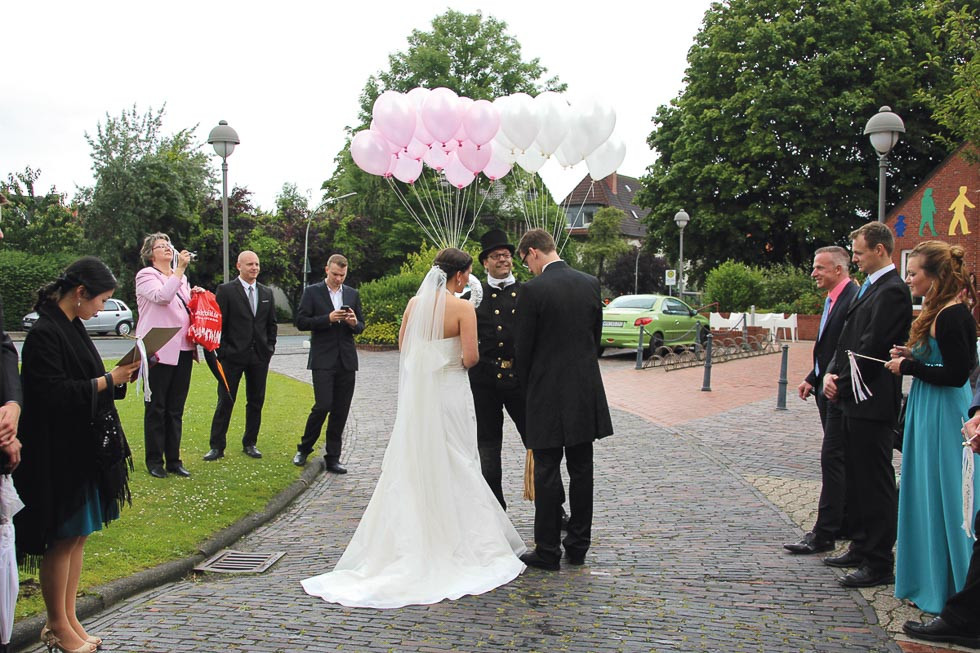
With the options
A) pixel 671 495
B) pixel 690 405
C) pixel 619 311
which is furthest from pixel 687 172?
pixel 671 495

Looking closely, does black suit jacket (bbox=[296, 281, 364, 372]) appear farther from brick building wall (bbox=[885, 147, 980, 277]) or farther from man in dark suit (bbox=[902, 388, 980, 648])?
brick building wall (bbox=[885, 147, 980, 277])

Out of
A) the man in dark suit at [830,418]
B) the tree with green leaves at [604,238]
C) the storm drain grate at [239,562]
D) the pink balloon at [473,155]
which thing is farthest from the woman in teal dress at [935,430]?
the tree with green leaves at [604,238]

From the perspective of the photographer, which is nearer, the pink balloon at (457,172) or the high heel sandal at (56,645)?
the high heel sandal at (56,645)

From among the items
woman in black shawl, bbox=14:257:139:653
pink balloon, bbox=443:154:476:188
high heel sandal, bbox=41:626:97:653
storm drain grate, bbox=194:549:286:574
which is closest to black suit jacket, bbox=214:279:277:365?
storm drain grate, bbox=194:549:286:574

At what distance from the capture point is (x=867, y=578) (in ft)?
15.5

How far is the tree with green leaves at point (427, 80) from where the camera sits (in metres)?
40.6

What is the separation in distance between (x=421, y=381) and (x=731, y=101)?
31760 millimetres

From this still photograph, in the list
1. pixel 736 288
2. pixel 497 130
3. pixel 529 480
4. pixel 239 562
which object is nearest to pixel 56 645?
pixel 239 562

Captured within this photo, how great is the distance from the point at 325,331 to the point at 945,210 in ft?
95.3

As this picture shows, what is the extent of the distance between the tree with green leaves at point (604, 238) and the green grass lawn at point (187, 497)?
4395cm

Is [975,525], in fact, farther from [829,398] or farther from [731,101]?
[731,101]

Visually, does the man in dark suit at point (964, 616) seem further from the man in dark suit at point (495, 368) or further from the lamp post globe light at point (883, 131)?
the lamp post globe light at point (883, 131)

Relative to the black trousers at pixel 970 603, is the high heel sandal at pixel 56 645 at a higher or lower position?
lower

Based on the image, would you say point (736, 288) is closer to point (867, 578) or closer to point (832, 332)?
point (832, 332)
